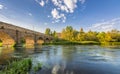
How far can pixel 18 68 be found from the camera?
37.3 ft

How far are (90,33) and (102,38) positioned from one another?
11.1m

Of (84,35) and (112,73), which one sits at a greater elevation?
(84,35)

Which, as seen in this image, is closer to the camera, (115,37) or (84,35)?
(115,37)

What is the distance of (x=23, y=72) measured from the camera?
10844 mm

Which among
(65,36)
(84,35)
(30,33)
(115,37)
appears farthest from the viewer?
(65,36)

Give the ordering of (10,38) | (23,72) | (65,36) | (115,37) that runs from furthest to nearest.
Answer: (65,36), (115,37), (10,38), (23,72)

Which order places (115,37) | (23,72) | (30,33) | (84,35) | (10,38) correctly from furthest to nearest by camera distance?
(84,35) → (115,37) → (30,33) → (10,38) → (23,72)

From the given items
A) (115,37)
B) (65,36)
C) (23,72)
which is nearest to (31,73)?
(23,72)

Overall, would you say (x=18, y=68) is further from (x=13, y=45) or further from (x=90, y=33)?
(x=90, y=33)

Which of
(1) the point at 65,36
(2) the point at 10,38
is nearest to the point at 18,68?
(2) the point at 10,38

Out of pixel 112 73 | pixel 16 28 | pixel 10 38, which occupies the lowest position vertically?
pixel 112 73

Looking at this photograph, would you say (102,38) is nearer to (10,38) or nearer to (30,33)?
(30,33)

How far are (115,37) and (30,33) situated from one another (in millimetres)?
56704

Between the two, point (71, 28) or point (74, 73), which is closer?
point (74, 73)
